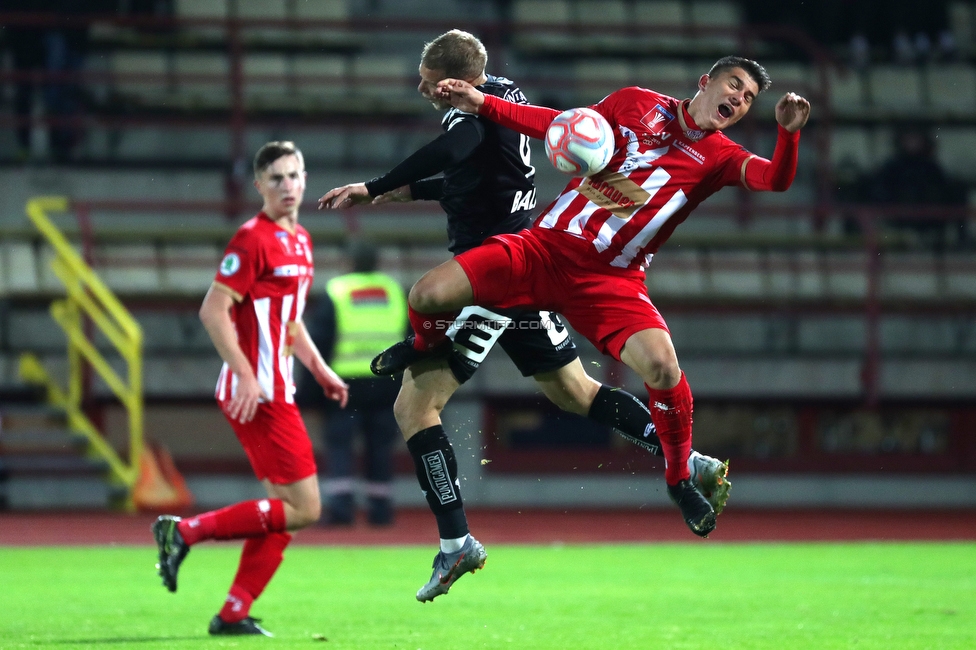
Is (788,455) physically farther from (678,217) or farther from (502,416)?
(678,217)

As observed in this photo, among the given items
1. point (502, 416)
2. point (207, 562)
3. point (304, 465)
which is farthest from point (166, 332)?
point (304, 465)

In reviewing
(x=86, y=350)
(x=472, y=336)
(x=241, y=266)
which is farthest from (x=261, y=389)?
(x=86, y=350)

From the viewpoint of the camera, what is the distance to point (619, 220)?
585 cm

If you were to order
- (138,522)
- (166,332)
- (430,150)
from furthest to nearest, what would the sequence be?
(166,332) → (138,522) → (430,150)

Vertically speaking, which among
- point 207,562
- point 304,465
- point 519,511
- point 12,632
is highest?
point 304,465

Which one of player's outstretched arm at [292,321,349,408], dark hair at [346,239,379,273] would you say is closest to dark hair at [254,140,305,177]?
player's outstretched arm at [292,321,349,408]

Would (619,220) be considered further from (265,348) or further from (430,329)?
(265,348)

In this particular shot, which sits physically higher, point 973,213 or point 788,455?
point 973,213

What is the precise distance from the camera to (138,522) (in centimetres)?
1265

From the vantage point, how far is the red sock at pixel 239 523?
6.78m

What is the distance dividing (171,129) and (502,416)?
4980 millimetres

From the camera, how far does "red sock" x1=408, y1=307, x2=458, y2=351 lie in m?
6.05

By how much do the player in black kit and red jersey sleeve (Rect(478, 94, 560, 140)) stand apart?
18cm

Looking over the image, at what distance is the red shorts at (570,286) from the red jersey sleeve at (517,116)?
46 centimetres
